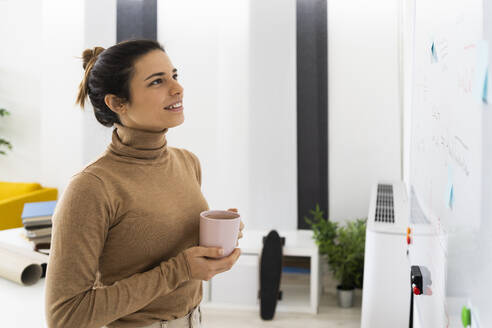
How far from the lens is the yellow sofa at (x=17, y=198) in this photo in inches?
152

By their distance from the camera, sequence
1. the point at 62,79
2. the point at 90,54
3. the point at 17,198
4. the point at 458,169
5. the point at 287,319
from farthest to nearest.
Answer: the point at 62,79, the point at 17,198, the point at 287,319, the point at 90,54, the point at 458,169

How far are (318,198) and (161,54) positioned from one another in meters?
2.63

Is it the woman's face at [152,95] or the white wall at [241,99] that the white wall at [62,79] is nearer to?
the white wall at [241,99]

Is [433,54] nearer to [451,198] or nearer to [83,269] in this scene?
[451,198]

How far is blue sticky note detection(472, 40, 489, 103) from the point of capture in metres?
0.47

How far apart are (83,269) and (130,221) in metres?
0.13

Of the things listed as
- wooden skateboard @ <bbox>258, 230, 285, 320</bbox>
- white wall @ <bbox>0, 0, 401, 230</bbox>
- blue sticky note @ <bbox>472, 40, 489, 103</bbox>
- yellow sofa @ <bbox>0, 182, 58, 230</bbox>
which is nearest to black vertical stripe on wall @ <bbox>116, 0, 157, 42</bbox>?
white wall @ <bbox>0, 0, 401, 230</bbox>

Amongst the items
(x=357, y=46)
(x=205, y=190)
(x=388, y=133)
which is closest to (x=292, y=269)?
(x=205, y=190)

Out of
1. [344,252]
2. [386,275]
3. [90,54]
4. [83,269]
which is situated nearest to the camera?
[83,269]

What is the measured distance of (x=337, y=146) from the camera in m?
3.42

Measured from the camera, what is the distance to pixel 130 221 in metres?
0.90

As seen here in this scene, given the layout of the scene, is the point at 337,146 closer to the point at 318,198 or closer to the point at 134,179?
the point at 318,198

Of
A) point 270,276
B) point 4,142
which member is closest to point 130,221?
point 270,276

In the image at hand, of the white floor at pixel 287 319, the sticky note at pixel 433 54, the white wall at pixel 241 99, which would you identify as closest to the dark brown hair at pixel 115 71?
the sticky note at pixel 433 54
